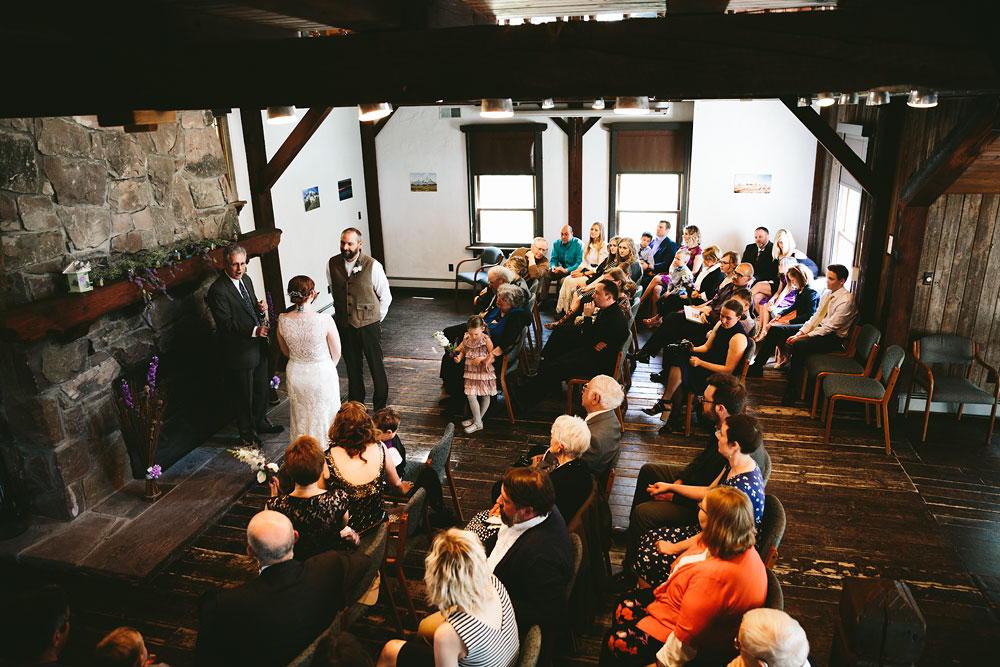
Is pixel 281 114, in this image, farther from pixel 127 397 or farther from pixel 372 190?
pixel 372 190

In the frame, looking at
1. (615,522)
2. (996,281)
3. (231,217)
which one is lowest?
(615,522)

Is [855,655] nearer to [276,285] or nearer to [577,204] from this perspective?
[276,285]

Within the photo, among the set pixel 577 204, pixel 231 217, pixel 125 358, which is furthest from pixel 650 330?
pixel 125 358

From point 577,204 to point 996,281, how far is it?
5.73 m

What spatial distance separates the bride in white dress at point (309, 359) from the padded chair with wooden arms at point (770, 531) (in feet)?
10.3

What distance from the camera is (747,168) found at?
32.4 ft

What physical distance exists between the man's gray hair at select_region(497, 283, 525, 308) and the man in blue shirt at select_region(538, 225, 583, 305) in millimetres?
3080

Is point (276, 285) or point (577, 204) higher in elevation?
point (577, 204)

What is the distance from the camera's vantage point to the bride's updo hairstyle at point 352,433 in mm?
3844

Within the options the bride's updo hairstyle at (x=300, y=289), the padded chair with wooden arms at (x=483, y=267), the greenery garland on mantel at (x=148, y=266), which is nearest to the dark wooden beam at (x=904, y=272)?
the bride's updo hairstyle at (x=300, y=289)

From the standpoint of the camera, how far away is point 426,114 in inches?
422

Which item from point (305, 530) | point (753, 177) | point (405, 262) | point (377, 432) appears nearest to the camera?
point (305, 530)

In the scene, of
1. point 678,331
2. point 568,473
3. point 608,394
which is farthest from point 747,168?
point 568,473

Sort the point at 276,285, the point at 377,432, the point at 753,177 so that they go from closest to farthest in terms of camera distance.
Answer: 1. the point at 377,432
2. the point at 276,285
3. the point at 753,177
